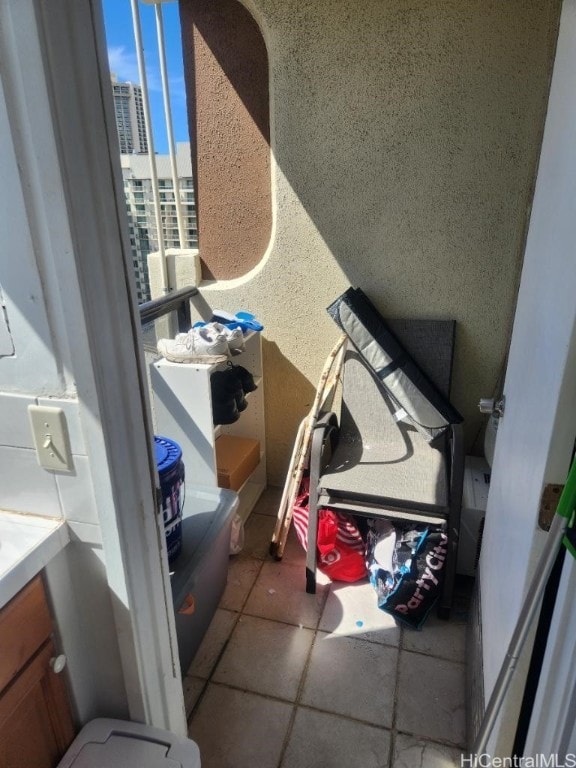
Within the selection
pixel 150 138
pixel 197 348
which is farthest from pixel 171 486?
pixel 150 138

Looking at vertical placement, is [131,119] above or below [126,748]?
above

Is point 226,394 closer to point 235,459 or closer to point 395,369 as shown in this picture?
point 235,459

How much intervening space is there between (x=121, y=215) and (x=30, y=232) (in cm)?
15

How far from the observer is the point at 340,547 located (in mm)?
2123

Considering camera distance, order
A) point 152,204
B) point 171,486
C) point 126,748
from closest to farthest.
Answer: point 126,748 → point 171,486 → point 152,204

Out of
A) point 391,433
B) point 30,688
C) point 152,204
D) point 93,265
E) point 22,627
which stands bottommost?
point 391,433

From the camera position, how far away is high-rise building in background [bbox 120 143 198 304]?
2494mm

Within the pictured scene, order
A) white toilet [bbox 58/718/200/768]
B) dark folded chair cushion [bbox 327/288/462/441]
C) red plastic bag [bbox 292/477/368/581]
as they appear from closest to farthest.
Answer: white toilet [bbox 58/718/200/768]
red plastic bag [bbox 292/477/368/581]
dark folded chair cushion [bbox 327/288/462/441]

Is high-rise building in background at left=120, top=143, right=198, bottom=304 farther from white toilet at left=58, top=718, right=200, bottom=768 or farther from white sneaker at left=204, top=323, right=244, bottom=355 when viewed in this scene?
white toilet at left=58, top=718, right=200, bottom=768

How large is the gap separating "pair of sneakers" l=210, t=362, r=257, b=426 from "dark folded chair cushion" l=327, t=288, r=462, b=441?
1.81ft

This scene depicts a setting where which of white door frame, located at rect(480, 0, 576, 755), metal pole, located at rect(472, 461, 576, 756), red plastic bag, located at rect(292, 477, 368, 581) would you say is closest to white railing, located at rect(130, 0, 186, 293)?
red plastic bag, located at rect(292, 477, 368, 581)

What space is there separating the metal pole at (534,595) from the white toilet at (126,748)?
0.65m

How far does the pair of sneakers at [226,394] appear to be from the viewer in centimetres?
213

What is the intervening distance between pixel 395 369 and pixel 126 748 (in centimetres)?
168
